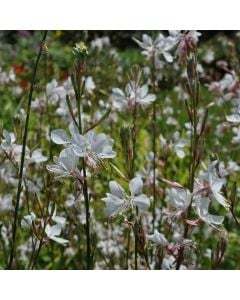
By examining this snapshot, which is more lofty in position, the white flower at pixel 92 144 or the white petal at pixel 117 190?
the white flower at pixel 92 144

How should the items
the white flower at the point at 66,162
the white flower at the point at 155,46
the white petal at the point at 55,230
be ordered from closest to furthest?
the white flower at the point at 66,162 < the white petal at the point at 55,230 < the white flower at the point at 155,46

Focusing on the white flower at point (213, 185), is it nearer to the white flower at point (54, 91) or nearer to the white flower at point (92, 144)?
the white flower at point (92, 144)

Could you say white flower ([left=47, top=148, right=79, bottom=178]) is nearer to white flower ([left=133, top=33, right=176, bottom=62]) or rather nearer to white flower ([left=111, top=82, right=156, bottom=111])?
white flower ([left=111, top=82, right=156, bottom=111])

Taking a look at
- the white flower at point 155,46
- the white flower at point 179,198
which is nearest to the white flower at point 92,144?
the white flower at point 179,198

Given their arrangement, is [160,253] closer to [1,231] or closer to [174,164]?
[1,231]

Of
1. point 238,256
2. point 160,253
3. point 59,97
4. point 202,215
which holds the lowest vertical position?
point 238,256
